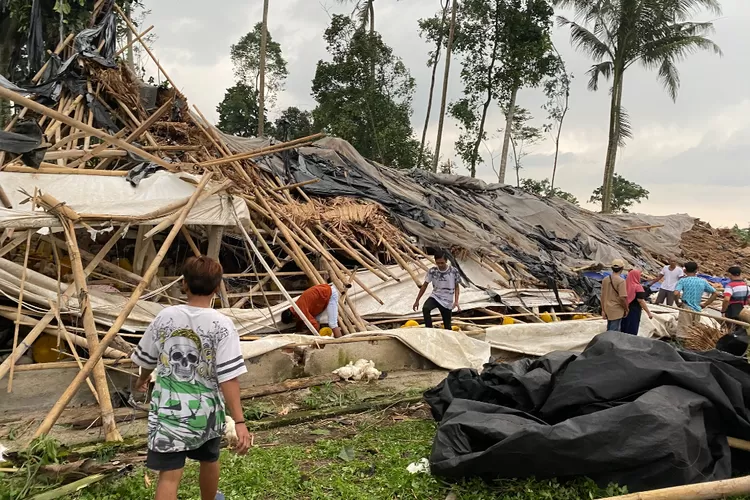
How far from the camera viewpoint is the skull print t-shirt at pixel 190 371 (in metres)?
2.79

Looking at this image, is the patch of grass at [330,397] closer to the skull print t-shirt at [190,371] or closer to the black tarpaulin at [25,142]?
the skull print t-shirt at [190,371]

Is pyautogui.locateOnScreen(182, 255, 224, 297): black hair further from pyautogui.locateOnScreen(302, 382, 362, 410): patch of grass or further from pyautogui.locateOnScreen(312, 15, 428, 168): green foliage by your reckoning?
pyautogui.locateOnScreen(312, 15, 428, 168): green foliage

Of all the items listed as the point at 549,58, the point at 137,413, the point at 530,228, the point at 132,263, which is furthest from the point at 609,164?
the point at 137,413

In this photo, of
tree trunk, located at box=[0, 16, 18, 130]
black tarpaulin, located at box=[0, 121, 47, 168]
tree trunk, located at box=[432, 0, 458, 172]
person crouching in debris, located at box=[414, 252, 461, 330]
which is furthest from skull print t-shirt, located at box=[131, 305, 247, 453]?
tree trunk, located at box=[432, 0, 458, 172]

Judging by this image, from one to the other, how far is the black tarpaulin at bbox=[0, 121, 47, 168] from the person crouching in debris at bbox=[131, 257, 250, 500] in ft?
10.2

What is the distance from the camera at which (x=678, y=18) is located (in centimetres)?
2042

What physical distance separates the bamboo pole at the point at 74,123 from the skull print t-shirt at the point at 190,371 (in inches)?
97.9

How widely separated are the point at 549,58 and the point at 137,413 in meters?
21.3

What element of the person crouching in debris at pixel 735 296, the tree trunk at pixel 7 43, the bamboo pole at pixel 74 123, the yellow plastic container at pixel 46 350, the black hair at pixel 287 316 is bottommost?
the yellow plastic container at pixel 46 350

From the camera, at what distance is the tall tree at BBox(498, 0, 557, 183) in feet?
71.7

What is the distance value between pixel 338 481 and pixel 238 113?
2802 centimetres

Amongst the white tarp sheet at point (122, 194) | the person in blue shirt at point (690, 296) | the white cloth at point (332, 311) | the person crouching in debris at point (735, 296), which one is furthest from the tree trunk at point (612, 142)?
the white tarp sheet at point (122, 194)

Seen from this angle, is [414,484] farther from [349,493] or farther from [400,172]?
[400,172]

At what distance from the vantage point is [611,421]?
136 inches
